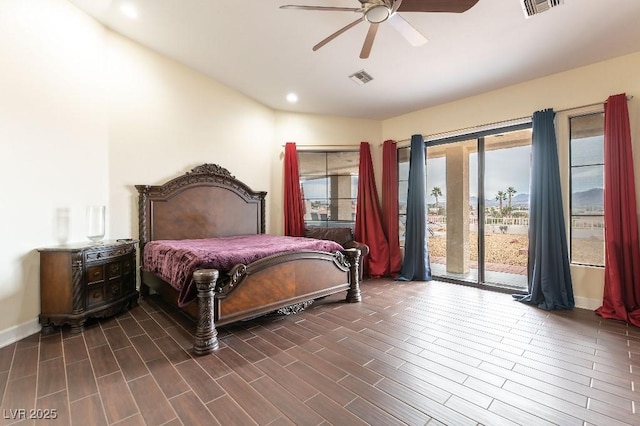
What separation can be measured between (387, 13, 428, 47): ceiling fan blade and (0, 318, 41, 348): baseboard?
3.98 m

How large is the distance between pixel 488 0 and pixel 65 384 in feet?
13.3

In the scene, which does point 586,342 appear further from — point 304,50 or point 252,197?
point 252,197

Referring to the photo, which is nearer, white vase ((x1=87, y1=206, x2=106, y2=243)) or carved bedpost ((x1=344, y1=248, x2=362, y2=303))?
white vase ((x1=87, y1=206, x2=106, y2=243))

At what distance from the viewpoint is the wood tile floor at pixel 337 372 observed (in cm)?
150

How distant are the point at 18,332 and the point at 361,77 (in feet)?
14.2

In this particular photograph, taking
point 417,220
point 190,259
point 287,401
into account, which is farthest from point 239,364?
point 417,220

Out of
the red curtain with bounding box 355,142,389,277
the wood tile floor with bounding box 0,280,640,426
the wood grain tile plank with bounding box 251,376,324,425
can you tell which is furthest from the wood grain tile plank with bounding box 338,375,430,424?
the red curtain with bounding box 355,142,389,277

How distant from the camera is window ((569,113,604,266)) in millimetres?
3152

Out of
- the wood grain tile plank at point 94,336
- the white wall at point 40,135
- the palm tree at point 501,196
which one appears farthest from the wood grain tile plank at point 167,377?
the palm tree at point 501,196

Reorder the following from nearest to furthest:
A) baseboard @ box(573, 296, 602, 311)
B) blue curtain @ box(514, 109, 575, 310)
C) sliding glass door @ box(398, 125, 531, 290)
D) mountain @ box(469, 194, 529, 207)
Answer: baseboard @ box(573, 296, 602, 311)
blue curtain @ box(514, 109, 575, 310)
mountain @ box(469, 194, 529, 207)
sliding glass door @ box(398, 125, 531, 290)

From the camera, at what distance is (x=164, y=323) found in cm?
274

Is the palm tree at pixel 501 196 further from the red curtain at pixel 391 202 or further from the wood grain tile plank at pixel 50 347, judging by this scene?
the wood grain tile plank at pixel 50 347

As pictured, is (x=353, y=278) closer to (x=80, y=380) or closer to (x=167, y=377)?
(x=167, y=377)

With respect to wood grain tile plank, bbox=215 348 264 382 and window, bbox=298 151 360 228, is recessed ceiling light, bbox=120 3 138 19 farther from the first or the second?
wood grain tile plank, bbox=215 348 264 382
